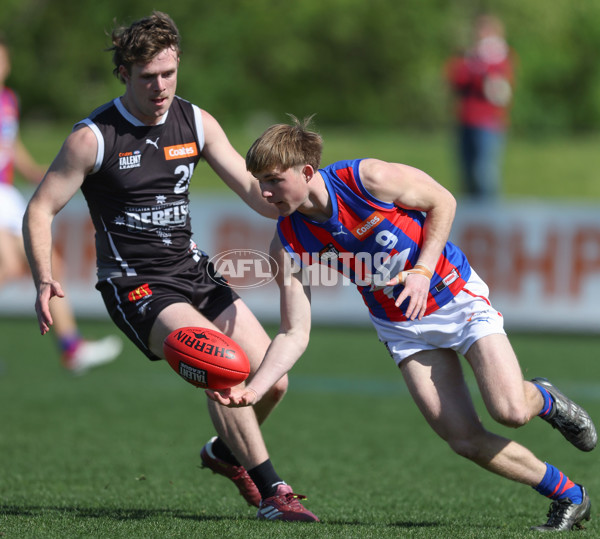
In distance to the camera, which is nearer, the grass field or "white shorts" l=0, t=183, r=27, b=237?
the grass field

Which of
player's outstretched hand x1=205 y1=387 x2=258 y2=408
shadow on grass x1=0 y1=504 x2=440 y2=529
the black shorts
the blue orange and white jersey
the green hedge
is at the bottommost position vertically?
shadow on grass x1=0 y1=504 x2=440 y2=529

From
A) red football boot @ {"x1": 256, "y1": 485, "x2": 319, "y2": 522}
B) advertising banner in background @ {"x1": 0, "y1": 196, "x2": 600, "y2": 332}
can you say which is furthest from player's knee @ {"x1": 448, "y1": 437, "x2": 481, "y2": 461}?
advertising banner in background @ {"x1": 0, "y1": 196, "x2": 600, "y2": 332}

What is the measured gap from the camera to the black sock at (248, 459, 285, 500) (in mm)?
4820

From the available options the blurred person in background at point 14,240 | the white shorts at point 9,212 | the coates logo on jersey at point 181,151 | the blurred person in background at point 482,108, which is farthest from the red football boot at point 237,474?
the blurred person in background at point 482,108

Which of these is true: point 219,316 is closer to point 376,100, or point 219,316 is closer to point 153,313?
point 153,313

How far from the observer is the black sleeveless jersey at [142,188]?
15.6 feet

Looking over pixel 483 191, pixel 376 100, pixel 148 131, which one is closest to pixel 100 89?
pixel 376 100

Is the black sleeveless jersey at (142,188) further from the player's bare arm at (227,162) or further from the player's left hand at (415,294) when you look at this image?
the player's left hand at (415,294)

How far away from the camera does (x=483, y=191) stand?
13.6 m

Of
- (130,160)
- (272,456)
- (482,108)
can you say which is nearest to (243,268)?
(272,456)

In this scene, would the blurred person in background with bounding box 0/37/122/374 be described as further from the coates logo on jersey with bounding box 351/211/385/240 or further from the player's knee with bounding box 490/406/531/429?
the player's knee with bounding box 490/406/531/429

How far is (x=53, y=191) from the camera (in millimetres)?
4676

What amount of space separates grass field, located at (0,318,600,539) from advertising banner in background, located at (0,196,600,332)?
138 centimetres

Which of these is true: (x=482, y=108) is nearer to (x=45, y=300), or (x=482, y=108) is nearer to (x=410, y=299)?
(x=410, y=299)
